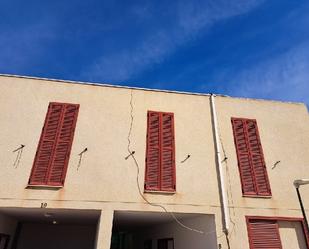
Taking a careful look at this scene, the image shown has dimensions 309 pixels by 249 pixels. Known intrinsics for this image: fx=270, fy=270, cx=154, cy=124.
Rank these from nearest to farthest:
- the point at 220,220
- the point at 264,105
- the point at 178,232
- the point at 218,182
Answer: the point at 220,220
the point at 218,182
the point at 178,232
the point at 264,105

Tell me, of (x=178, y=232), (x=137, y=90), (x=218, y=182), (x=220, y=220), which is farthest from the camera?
(x=137, y=90)

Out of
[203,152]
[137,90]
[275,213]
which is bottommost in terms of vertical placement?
[275,213]

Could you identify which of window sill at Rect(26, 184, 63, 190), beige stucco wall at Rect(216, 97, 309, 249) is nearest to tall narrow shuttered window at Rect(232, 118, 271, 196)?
beige stucco wall at Rect(216, 97, 309, 249)

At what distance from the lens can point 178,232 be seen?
11367mm

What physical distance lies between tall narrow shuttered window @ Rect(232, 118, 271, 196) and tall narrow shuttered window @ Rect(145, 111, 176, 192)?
288 centimetres

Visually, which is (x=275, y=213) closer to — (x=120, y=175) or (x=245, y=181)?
(x=245, y=181)

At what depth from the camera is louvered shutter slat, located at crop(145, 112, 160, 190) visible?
10.2 m

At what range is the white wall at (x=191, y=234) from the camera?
9.93 meters

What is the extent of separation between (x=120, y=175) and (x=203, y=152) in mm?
3550

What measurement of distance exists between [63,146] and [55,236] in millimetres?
5674

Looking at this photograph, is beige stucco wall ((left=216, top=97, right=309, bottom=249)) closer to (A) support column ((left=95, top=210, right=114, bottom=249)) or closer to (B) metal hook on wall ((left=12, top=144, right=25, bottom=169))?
(A) support column ((left=95, top=210, right=114, bottom=249))

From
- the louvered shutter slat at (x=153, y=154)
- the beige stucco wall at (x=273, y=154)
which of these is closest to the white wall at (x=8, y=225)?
the louvered shutter slat at (x=153, y=154)

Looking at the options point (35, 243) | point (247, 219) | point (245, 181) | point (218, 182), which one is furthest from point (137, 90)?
point (35, 243)

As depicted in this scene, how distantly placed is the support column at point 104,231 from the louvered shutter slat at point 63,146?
1.96 metres
